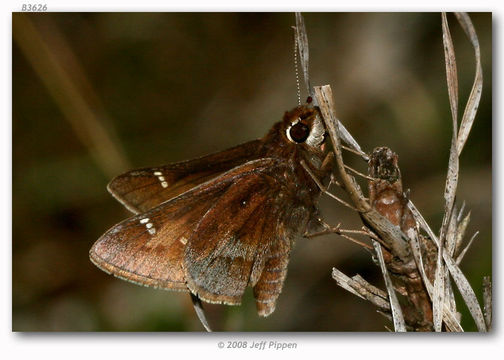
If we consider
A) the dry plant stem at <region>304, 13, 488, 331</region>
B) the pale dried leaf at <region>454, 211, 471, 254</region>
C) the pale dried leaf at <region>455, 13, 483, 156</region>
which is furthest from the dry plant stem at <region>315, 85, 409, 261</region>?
the pale dried leaf at <region>455, 13, 483, 156</region>

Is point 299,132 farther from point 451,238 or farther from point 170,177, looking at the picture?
point 451,238

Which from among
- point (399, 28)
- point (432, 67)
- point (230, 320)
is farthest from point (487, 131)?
point (230, 320)

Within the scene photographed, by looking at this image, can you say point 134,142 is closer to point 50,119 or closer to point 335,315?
point 50,119

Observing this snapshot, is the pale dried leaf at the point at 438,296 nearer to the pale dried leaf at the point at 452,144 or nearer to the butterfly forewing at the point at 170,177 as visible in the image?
the pale dried leaf at the point at 452,144

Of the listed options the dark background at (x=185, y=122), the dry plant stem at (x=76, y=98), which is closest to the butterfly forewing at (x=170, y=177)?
the dark background at (x=185, y=122)

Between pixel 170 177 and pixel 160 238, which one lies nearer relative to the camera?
pixel 160 238

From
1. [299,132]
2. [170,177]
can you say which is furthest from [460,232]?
[170,177]

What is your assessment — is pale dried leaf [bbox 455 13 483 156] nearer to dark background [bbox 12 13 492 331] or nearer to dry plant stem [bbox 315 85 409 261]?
dry plant stem [bbox 315 85 409 261]
